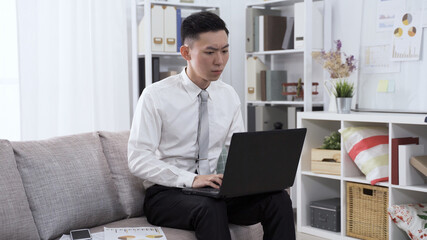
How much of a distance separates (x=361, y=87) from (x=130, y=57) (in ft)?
5.55

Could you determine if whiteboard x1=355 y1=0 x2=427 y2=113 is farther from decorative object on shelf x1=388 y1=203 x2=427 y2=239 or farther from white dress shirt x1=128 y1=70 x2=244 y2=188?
white dress shirt x1=128 y1=70 x2=244 y2=188

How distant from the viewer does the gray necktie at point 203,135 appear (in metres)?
2.57

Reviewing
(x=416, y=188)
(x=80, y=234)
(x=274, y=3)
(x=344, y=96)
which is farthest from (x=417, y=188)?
(x=80, y=234)

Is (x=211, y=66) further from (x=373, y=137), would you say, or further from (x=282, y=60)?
(x=282, y=60)

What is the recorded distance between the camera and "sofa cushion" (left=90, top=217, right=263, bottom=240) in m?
2.26

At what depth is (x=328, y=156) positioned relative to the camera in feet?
12.5

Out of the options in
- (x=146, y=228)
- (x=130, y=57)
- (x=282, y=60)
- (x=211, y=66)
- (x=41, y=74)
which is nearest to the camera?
(x=146, y=228)

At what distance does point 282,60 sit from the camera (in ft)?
15.4

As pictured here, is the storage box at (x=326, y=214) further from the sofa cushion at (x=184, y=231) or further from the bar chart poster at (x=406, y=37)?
the sofa cushion at (x=184, y=231)

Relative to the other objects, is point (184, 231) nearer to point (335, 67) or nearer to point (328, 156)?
point (328, 156)

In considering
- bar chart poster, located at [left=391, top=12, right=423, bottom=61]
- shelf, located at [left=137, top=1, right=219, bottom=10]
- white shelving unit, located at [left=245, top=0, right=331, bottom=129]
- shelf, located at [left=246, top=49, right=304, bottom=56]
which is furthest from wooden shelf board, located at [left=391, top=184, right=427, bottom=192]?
shelf, located at [left=137, top=1, right=219, bottom=10]

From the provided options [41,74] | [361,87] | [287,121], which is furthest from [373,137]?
[41,74]

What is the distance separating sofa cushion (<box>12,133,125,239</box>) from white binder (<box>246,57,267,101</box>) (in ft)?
6.96

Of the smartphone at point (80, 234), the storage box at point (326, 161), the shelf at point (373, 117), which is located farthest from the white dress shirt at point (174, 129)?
the storage box at point (326, 161)
